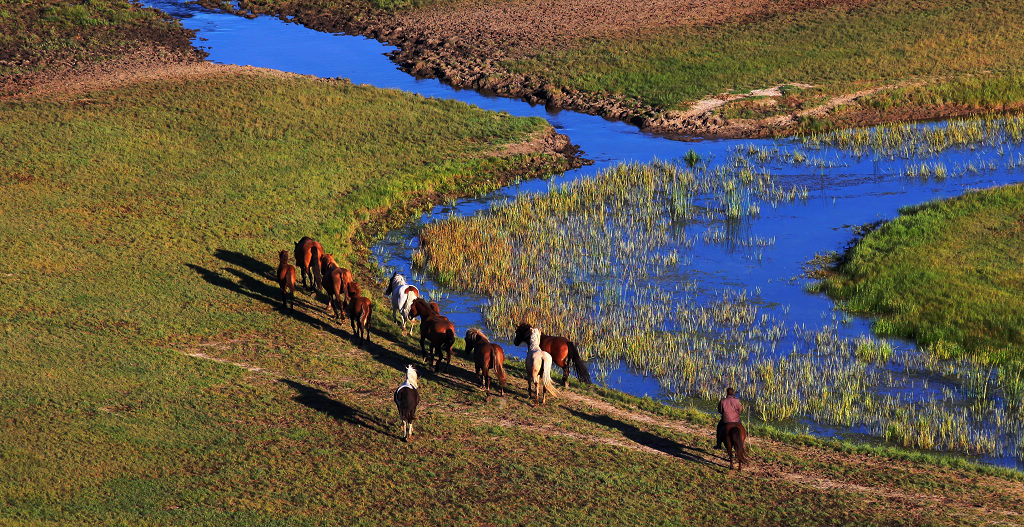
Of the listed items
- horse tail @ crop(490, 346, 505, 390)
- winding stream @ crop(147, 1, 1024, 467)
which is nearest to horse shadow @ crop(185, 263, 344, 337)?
winding stream @ crop(147, 1, 1024, 467)

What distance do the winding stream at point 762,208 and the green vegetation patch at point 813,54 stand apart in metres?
3.59

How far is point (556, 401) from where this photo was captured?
2333 centimetres

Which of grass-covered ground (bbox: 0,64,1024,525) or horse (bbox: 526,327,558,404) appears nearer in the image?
grass-covered ground (bbox: 0,64,1024,525)

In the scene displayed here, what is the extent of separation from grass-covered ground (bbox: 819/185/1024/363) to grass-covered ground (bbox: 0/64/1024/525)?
6.74 metres

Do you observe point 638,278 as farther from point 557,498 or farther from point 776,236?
point 557,498

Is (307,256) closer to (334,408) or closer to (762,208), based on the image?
(334,408)

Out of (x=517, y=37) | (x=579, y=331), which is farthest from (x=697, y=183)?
(x=517, y=37)

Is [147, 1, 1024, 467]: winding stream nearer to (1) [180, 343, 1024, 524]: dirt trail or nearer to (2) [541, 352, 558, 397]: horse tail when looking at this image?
(1) [180, 343, 1024, 524]: dirt trail

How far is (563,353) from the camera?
934 inches

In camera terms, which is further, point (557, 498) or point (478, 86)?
point (478, 86)

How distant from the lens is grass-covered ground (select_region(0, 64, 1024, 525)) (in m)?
18.3

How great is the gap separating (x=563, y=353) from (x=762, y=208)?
1576cm

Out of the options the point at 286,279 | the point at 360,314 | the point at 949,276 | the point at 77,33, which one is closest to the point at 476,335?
the point at 360,314

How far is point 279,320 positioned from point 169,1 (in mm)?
50983
